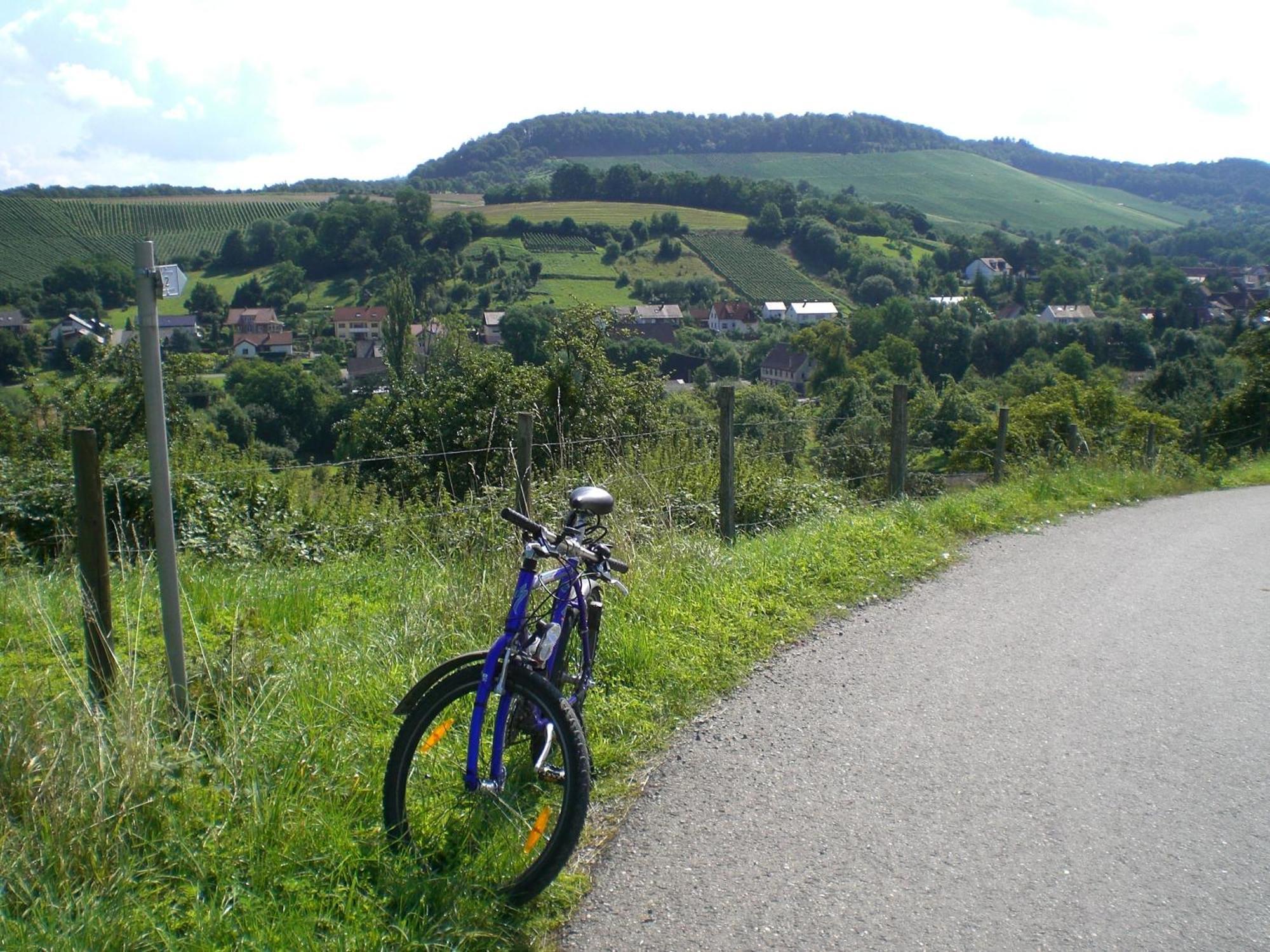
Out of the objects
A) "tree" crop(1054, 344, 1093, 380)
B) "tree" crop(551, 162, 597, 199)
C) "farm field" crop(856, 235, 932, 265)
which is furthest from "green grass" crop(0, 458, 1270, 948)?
"tree" crop(551, 162, 597, 199)

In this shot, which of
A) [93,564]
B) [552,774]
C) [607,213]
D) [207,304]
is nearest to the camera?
[552,774]

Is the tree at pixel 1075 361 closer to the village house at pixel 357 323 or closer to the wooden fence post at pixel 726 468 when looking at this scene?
the village house at pixel 357 323

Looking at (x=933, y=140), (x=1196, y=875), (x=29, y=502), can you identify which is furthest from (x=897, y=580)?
(x=933, y=140)

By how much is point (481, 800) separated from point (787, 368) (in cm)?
4704

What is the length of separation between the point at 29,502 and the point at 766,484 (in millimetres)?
7251

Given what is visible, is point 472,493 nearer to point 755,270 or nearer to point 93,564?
point 93,564

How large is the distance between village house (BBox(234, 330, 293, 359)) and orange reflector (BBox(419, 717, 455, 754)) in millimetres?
38847

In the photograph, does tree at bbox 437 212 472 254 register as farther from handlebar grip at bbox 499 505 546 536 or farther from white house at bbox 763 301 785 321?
handlebar grip at bbox 499 505 546 536

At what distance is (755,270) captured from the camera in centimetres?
8219

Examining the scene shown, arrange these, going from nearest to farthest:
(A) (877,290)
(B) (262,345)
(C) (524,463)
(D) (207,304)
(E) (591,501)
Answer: (E) (591,501), (C) (524,463), (B) (262,345), (D) (207,304), (A) (877,290)

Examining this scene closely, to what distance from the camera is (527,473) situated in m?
6.22

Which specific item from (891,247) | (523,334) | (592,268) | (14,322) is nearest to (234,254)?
(592,268)

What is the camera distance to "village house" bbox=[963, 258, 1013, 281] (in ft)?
265

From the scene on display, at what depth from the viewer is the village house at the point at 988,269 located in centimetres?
8075
